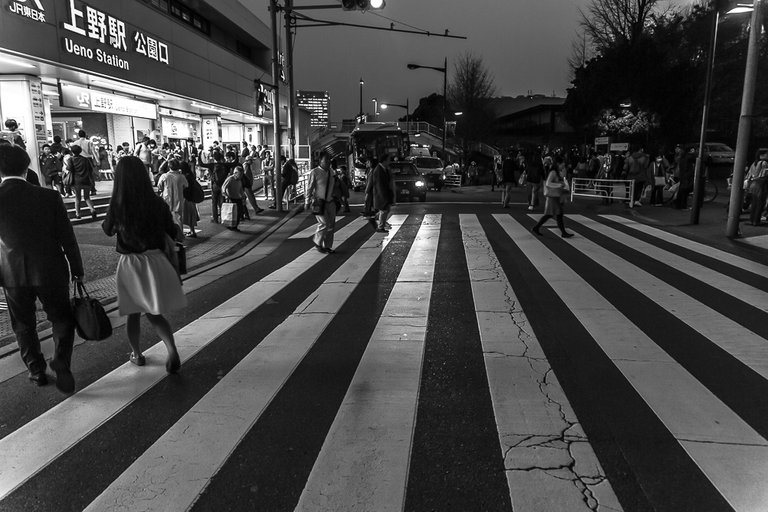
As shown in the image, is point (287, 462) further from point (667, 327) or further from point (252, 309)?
point (667, 327)

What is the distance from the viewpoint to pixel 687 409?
152 inches

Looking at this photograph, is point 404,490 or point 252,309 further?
point 252,309

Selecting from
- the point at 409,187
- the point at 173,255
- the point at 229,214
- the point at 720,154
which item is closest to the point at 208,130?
the point at 409,187

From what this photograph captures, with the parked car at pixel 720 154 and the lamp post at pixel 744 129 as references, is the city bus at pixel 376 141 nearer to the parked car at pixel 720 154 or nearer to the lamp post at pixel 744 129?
the parked car at pixel 720 154

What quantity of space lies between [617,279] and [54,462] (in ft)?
23.6

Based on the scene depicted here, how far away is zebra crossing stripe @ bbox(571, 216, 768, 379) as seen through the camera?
509 centimetres

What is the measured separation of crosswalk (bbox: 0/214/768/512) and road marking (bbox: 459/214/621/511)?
0.05 feet

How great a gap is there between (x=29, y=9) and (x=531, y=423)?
16.4 metres

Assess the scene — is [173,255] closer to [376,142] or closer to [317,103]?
[376,142]

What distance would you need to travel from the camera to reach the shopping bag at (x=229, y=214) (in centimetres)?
1342

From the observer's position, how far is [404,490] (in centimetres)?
294

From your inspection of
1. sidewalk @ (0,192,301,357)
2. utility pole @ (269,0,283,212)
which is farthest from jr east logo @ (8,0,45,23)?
utility pole @ (269,0,283,212)

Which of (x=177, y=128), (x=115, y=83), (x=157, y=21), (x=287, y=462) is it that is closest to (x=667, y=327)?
(x=287, y=462)

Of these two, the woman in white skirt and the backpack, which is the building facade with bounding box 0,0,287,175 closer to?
the backpack
